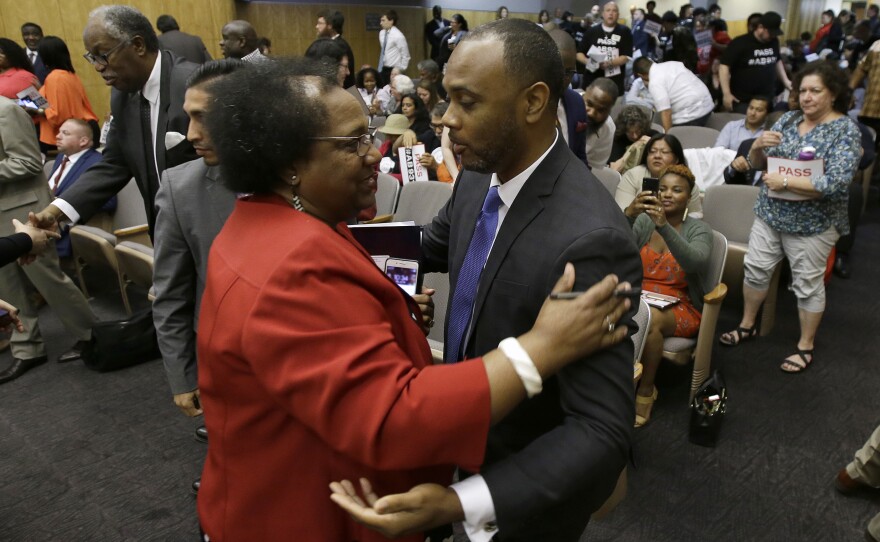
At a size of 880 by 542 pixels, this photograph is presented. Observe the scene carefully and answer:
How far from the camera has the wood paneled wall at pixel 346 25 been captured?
435 inches

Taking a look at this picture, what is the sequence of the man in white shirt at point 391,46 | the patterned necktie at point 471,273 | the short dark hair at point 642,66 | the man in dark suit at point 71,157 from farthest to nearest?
the man in white shirt at point 391,46, the short dark hair at point 642,66, the man in dark suit at point 71,157, the patterned necktie at point 471,273

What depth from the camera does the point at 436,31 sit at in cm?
1167

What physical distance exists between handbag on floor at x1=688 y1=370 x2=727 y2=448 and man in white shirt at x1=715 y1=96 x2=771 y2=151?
2622 millimetres

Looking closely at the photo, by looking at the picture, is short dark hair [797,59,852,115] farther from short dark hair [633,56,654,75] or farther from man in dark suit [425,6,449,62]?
man in dark suit [425,6,449,62]

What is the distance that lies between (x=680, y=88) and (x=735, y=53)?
29.5 inches

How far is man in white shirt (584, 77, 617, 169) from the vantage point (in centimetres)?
442

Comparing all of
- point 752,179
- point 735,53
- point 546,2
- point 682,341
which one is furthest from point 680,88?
point 546,2

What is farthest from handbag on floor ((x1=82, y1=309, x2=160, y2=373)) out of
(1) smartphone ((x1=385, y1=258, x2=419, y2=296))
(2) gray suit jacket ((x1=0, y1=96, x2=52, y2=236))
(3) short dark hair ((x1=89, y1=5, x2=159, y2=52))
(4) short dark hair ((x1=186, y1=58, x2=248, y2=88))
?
(1) smartphone ((x1=385, y1=258, x2=419, y2=296))

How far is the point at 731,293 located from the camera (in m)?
4.14

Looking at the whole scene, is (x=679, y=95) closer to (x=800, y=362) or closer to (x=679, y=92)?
(x=679, y=92)

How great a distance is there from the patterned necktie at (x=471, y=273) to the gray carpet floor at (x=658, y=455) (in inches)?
57.0

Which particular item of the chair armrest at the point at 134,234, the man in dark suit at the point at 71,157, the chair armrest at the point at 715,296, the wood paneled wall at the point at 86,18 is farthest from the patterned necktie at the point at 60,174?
the wood paneled wall at the point at 86,18

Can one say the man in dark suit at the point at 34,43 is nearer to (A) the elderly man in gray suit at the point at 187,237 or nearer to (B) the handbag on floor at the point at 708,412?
(A) the elderly man in gray suit at the point at 187,237

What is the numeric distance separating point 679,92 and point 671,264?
10.6 ft
